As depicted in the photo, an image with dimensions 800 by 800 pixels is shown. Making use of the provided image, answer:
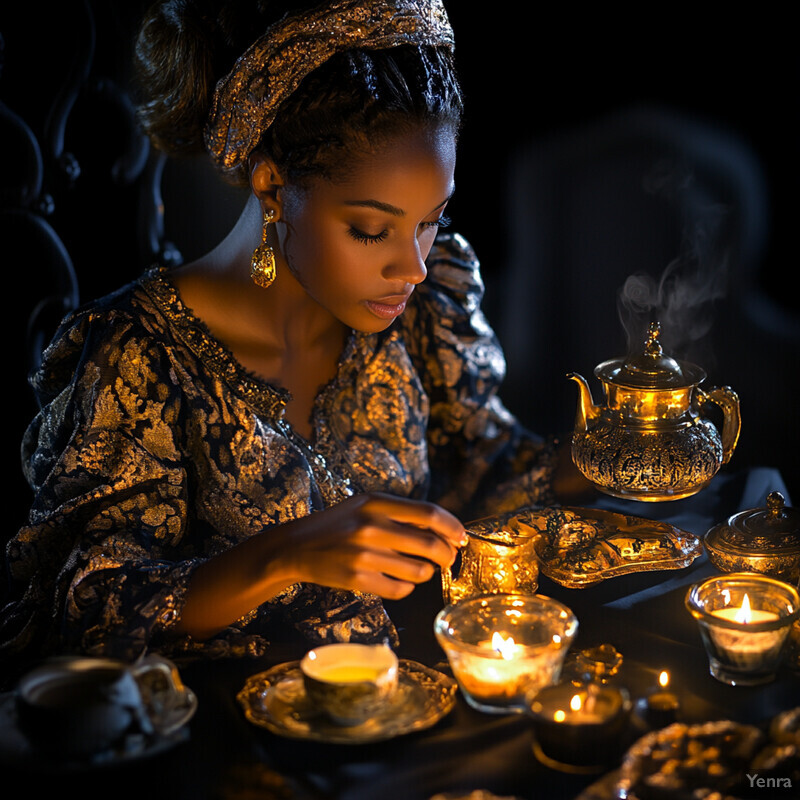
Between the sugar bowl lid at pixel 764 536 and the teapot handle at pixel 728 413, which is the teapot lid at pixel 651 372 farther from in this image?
the sugar bowl lid at pixel 764 536

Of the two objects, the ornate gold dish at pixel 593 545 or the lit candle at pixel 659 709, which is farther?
the ornate gold dish at pixel 593 545

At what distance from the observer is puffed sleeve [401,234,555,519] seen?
2111mm

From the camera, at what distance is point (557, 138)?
9.54ft

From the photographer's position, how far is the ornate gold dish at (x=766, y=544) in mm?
1376

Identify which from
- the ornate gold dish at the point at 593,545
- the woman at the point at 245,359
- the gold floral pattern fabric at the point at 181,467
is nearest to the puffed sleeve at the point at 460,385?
the gold floral pattern fabric at the point at 181,467

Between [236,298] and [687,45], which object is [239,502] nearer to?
[236,298]

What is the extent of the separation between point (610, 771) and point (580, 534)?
1.57 ft

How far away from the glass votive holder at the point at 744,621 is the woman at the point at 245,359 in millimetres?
334

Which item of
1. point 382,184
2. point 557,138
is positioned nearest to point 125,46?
point 382,184

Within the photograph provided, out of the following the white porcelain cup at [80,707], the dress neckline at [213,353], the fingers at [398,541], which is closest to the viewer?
the white porcelain cup at [80,707]

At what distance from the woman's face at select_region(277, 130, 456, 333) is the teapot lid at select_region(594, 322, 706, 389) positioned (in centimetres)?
35

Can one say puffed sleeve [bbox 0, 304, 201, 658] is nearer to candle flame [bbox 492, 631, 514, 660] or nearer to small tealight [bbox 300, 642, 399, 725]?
small tealight [bbox 300, 642, 399, 725]

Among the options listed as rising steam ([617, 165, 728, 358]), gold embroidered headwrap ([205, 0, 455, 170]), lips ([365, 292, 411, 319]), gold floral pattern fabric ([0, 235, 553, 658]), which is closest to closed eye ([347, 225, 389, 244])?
lips ([365, 292, 411, 319])

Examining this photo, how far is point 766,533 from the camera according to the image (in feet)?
4.57
